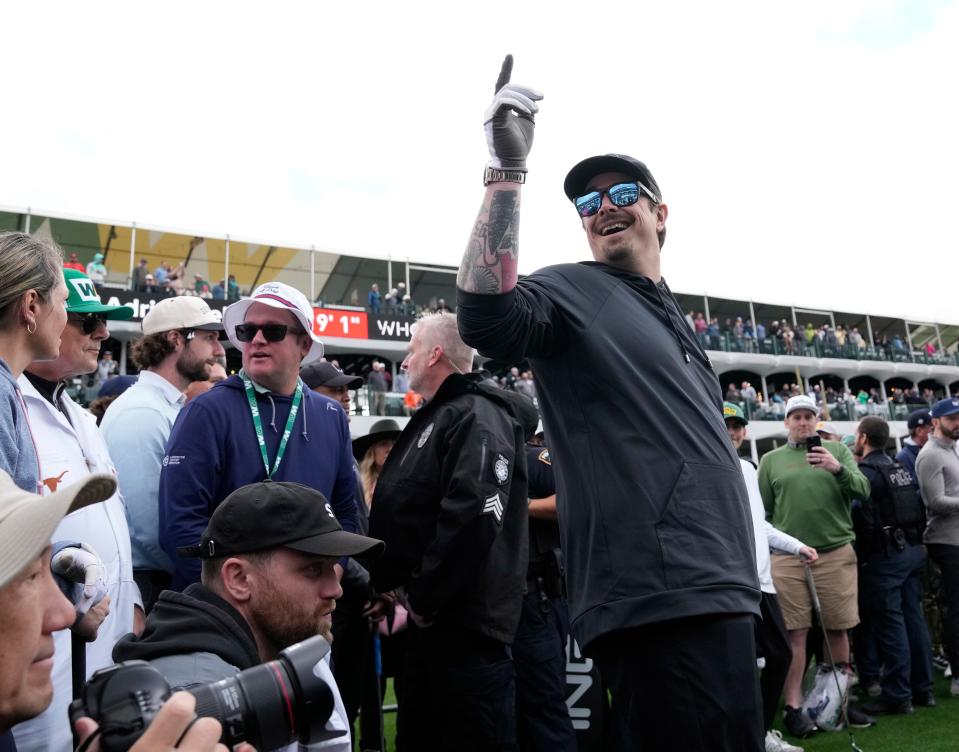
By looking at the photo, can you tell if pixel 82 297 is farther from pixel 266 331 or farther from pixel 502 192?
pixel 502 192

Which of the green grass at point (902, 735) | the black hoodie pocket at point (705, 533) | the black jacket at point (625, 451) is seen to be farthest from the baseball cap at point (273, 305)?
the green grass at point (902, 735)

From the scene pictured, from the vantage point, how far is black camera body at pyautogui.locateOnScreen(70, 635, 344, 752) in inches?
45.1

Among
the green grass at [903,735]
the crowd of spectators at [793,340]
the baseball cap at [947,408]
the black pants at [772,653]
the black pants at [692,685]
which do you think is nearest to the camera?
the black pants at [692,685]

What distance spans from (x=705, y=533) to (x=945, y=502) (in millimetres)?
5349

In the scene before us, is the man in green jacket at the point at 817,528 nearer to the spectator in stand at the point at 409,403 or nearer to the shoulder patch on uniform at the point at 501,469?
the shoulder patch on uniform at the point at 501,469

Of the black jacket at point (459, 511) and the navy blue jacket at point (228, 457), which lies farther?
the black jacket at point (459, 511)

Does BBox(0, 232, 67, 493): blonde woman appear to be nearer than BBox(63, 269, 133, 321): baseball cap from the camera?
Yes

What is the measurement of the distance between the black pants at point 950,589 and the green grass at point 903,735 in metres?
0.46

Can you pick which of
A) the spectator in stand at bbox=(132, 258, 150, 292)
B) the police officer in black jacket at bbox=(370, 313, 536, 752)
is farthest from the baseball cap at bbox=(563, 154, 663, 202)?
the spectator in stand at bbox=(132, 258, 150, 292)

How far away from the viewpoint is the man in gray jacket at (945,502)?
613cm

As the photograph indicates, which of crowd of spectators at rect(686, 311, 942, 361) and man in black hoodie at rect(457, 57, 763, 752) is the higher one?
crowd of spectators at rect(686, 311, 942, 361)

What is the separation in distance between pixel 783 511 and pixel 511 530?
345cm

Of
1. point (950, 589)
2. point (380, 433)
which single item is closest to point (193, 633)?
point (380, 433)

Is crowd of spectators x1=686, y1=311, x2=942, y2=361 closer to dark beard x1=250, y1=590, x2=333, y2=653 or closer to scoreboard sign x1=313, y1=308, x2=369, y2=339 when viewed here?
scoreboard sign x1=313, y1=308, x2=369, y2=339
